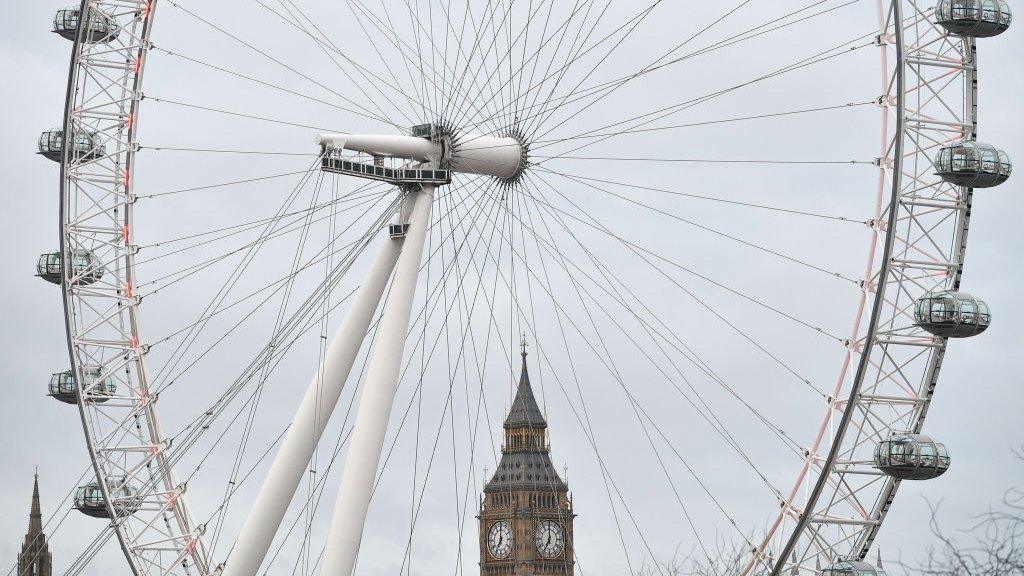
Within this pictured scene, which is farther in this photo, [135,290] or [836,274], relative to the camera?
[135,290]

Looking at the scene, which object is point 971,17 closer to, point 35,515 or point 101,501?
point 101,501

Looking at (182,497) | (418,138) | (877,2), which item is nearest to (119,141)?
(182,497)

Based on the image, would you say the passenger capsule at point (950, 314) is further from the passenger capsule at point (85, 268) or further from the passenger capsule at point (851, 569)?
the passenger capsule at point (85, 268)

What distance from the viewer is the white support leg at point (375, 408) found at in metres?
48.9

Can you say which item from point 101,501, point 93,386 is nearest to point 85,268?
point 93,386

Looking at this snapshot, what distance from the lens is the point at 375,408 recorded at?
49938mm

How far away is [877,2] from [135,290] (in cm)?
2245

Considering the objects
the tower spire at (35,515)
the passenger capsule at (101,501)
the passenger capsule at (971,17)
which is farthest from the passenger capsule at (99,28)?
the tower spire at (35,515)

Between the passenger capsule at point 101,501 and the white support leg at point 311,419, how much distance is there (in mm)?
10374

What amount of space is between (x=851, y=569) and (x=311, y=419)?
12.3m

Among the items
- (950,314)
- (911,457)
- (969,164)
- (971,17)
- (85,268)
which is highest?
(85,268)

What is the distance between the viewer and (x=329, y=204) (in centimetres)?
5175

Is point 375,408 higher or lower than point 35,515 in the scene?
lower

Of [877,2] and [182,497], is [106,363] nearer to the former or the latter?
[182,497]
